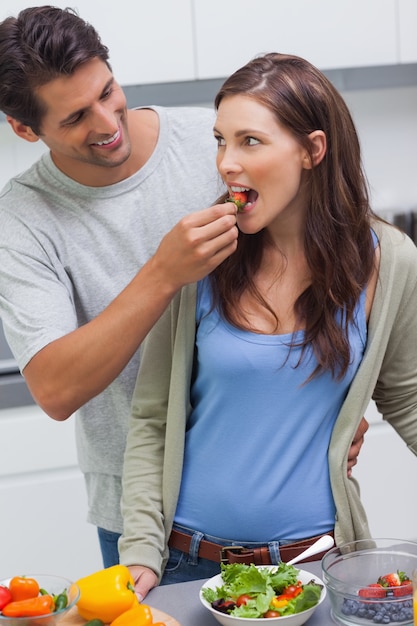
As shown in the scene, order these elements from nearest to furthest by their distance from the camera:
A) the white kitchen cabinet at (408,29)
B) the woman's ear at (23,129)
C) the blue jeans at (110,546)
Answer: the woman's ear at (23,129), the blue jeans at (110,546), the white kitchen cabinet at (408,29)

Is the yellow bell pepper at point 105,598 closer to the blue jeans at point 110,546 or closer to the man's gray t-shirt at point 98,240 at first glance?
the man's gray t-shirt at point 98,240

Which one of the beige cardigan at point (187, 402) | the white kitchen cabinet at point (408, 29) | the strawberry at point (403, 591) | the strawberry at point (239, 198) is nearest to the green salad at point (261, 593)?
the strawberry at point (403, 591)

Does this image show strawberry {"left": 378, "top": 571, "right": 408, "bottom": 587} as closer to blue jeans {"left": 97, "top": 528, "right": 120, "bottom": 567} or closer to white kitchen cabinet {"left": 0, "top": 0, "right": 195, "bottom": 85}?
blue jeans {"left": 97, "top": 528, "right": 120, "bottom": 567}

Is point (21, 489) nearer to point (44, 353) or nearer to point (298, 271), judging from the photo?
point (44, 353)

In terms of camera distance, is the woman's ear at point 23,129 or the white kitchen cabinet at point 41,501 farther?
the white kitchen cabinet at point 41,501

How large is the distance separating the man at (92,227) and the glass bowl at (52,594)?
1.34 feet

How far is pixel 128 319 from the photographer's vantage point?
156 cm

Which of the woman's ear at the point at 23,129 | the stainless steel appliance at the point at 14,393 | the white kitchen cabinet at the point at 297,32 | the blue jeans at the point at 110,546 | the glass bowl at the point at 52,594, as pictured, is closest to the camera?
the glass bowl at the point at 52,594

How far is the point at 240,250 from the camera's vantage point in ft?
5.55

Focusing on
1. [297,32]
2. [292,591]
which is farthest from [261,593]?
[297,32]

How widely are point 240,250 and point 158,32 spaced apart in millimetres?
1387

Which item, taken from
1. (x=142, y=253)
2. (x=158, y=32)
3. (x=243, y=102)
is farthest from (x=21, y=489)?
(x=243, y=102)

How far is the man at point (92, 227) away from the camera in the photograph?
61.9 inches

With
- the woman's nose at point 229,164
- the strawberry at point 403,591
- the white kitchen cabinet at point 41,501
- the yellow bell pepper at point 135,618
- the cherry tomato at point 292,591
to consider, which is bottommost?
the white kitchen cabinet at point 41,501
